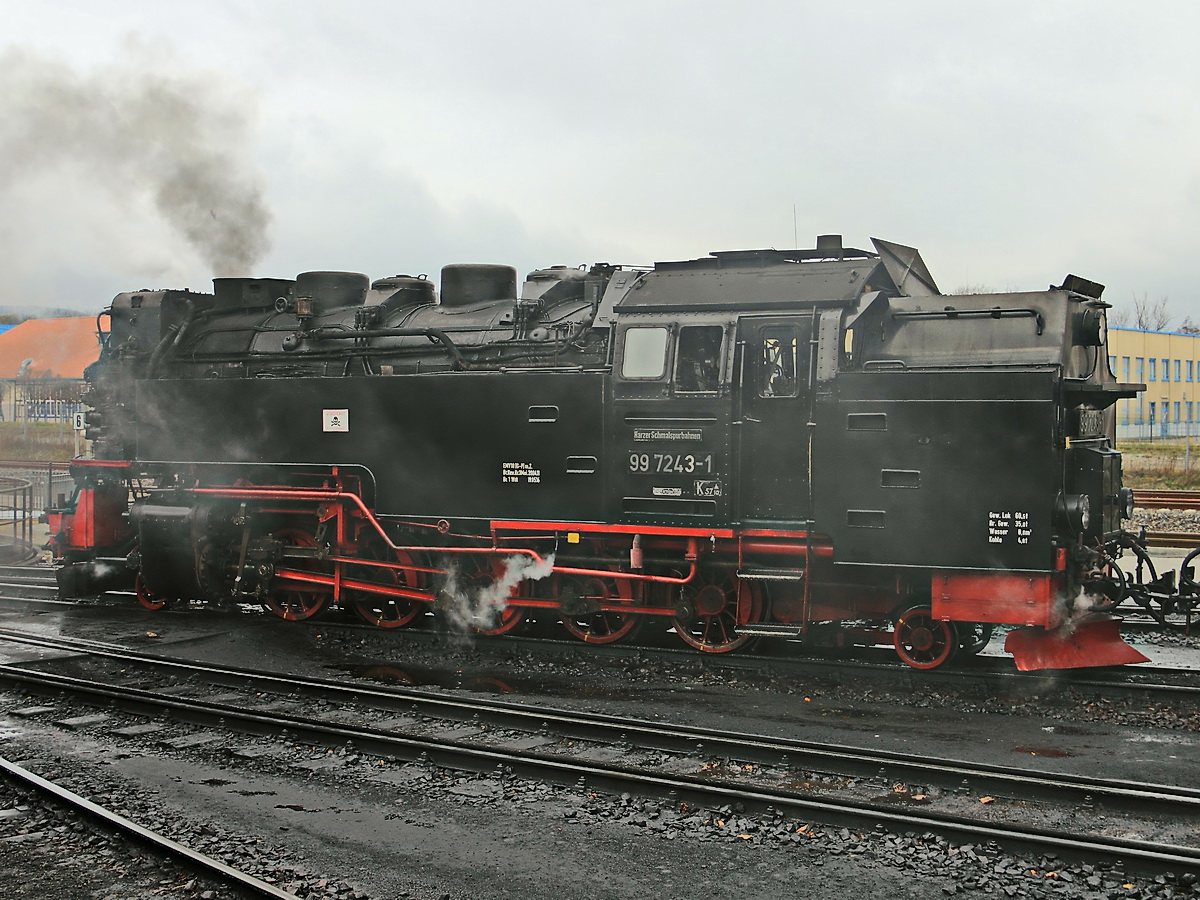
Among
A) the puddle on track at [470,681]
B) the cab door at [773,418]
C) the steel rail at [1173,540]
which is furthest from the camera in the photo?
the steel rail at [1173,540]

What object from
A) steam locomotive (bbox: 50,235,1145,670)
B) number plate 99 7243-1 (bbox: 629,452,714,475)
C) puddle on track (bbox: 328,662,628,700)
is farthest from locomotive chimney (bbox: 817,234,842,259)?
puddle on track (bbox: 328,662,628,700)

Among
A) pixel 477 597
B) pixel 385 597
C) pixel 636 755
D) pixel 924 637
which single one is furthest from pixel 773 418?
pixel 385 597

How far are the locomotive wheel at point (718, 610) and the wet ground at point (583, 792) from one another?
37cm

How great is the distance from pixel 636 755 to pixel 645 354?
12.6ft

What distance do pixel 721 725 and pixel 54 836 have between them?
175 inches

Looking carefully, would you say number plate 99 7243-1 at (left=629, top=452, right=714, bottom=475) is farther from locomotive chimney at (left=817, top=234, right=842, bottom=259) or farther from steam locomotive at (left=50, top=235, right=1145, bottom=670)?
locomotive chimney at (left=817, top=234, right=842, bottom=259)

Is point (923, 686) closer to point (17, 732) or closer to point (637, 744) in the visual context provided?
point (637, 744)

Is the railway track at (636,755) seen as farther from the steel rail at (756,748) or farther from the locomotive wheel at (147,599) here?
the locomotive wheel at (147,599)

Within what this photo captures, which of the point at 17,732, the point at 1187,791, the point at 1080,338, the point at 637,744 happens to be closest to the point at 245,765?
the point at 17,732

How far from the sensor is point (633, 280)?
10594 mm

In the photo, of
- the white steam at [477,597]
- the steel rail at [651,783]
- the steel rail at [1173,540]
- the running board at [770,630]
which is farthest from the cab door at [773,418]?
the steel rail at [1173,540]

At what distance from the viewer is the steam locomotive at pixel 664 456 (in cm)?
892

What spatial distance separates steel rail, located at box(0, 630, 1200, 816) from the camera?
6.38 meters

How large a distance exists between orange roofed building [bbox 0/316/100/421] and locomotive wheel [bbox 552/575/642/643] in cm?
4514
